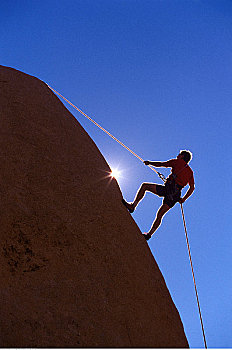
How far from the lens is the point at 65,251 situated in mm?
4281

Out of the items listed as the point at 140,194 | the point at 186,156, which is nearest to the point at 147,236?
the point at 140,194

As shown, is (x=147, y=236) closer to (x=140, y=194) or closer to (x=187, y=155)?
(x=140, y=194)

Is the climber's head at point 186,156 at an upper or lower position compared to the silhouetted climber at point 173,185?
upper

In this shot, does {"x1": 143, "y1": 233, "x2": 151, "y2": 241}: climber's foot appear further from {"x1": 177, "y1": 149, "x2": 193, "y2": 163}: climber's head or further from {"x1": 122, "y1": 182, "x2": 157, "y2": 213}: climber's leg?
{"x1": 177, "y1": 149, "x2": 193, "y2": 163}: climber's head

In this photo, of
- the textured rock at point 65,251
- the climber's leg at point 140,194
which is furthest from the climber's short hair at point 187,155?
the textured rock at point 65,251

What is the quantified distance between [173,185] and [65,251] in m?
2.99

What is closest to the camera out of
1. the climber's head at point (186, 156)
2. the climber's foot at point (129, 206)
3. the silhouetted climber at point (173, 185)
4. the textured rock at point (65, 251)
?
the textured rock at point (65, 251)

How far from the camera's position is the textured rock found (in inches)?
144

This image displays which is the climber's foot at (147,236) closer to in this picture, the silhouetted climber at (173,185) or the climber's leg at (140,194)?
the silhouetted climber at (173,185)

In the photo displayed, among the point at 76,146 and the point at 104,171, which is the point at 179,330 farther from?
the point at 76,146

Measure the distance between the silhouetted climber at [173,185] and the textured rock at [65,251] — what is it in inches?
34.0

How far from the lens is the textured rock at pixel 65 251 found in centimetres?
367

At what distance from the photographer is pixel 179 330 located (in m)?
4.76

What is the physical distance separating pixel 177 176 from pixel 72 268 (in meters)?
3.20
